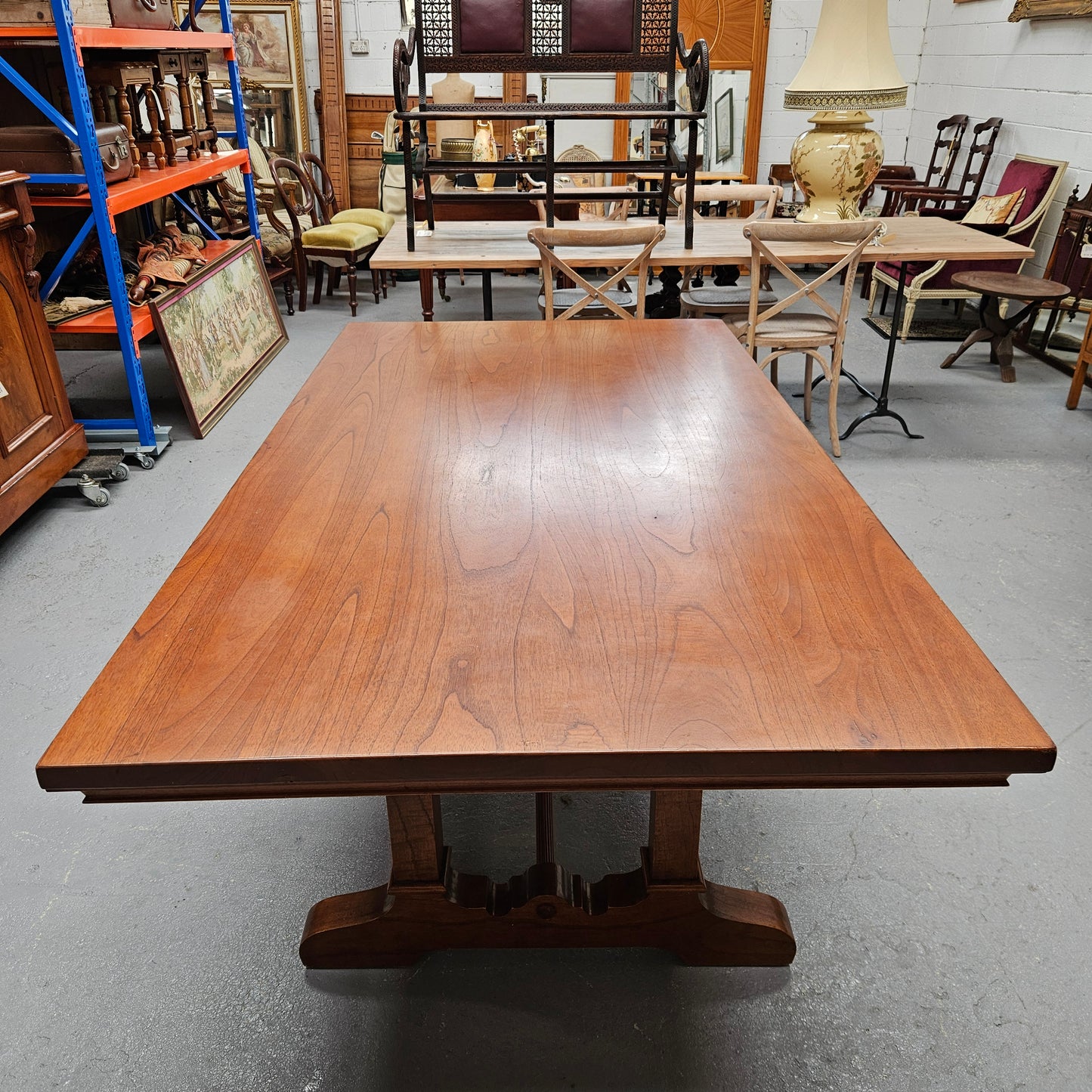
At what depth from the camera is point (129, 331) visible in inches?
138

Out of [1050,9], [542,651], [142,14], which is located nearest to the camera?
[542,651]

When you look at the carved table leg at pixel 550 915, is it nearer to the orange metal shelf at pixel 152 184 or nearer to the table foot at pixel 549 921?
the table foot at pixel 549 921

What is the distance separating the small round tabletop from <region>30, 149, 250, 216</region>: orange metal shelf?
12.1 feet

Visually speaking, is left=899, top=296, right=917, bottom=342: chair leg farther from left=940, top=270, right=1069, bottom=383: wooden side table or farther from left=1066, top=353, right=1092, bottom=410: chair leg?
left=1066, top=353, right=1092, bottom=410: chair leg

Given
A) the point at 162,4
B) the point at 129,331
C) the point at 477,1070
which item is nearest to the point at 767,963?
the point at 477,1070

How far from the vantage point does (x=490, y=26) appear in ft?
11.5

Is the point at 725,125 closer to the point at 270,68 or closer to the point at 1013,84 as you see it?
the point at 1013,84

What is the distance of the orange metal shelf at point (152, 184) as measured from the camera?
3.36m

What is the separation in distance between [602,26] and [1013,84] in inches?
Result: 139

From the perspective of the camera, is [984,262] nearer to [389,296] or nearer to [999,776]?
[389,296]

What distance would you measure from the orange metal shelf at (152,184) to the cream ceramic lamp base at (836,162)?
269 cm

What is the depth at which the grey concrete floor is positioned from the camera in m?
1.38

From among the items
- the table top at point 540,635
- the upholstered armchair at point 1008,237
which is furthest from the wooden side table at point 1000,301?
the table top at point 540,635

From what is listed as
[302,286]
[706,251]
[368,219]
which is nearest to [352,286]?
[302,286]
